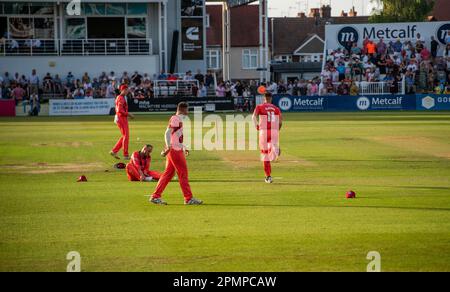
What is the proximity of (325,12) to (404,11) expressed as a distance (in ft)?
47.1

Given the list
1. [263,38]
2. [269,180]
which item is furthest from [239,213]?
[263,38]

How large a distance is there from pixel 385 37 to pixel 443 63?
4917mm

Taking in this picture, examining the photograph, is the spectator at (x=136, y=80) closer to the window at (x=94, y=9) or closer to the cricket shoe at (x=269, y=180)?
the window at (x=94, y=9)

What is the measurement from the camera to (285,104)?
54.9 metres

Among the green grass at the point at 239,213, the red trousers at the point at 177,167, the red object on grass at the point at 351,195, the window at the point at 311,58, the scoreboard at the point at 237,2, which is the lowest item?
the green grass at the point at 239,213

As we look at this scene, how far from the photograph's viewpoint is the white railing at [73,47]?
58219 mm

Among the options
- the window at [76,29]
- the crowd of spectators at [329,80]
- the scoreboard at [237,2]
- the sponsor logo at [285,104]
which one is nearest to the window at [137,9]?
the window at [76,29]

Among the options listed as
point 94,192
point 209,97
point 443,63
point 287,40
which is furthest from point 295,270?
point 287,40

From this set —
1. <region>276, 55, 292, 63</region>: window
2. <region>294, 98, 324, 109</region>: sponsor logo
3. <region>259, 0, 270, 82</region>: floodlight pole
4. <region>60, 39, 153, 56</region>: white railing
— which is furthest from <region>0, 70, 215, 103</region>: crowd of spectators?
<region>276, 55, 292, 63</region>: window

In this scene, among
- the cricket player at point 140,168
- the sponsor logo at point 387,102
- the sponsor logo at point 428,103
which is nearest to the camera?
the cricket player at point 140,168

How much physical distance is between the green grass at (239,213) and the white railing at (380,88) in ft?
80.5

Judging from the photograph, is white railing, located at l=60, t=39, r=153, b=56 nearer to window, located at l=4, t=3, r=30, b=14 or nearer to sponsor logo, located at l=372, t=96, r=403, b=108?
window, located at l=4, t=3, r=30, b=14

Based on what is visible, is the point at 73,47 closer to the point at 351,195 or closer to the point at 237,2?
the point at 237,2

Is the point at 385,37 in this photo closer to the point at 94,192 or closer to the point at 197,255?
the point at 94,192
